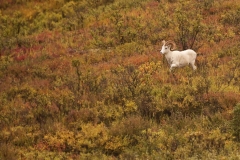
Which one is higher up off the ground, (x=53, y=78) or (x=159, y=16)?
(x=159, y=16)

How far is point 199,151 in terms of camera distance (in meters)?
8.84

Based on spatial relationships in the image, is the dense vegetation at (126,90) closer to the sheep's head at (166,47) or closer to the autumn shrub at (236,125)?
the autumn shrub at (236,125)

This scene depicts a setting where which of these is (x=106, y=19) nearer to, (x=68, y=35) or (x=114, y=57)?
(x=68, y=35)

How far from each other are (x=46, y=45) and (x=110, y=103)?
1309 cm

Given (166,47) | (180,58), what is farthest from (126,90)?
(166,47)

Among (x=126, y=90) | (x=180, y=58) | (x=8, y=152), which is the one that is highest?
(x=180, y=58)

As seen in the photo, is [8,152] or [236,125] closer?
[236,125]

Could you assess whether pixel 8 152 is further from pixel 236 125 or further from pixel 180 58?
pixel 180 58

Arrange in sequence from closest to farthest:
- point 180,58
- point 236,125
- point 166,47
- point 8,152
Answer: point 236,125, point 8,152, point 180,58, point 166,47

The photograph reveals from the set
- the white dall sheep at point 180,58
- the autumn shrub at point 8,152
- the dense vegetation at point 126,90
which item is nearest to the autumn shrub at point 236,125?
the dense vegetation at point 126,90

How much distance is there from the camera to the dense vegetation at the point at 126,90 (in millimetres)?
10141

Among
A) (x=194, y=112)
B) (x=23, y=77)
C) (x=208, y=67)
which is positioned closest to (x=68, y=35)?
(x=23, y=77)

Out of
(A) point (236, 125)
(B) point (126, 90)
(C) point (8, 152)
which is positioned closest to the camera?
(A) point (236, 125)

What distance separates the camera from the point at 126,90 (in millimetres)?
13766
